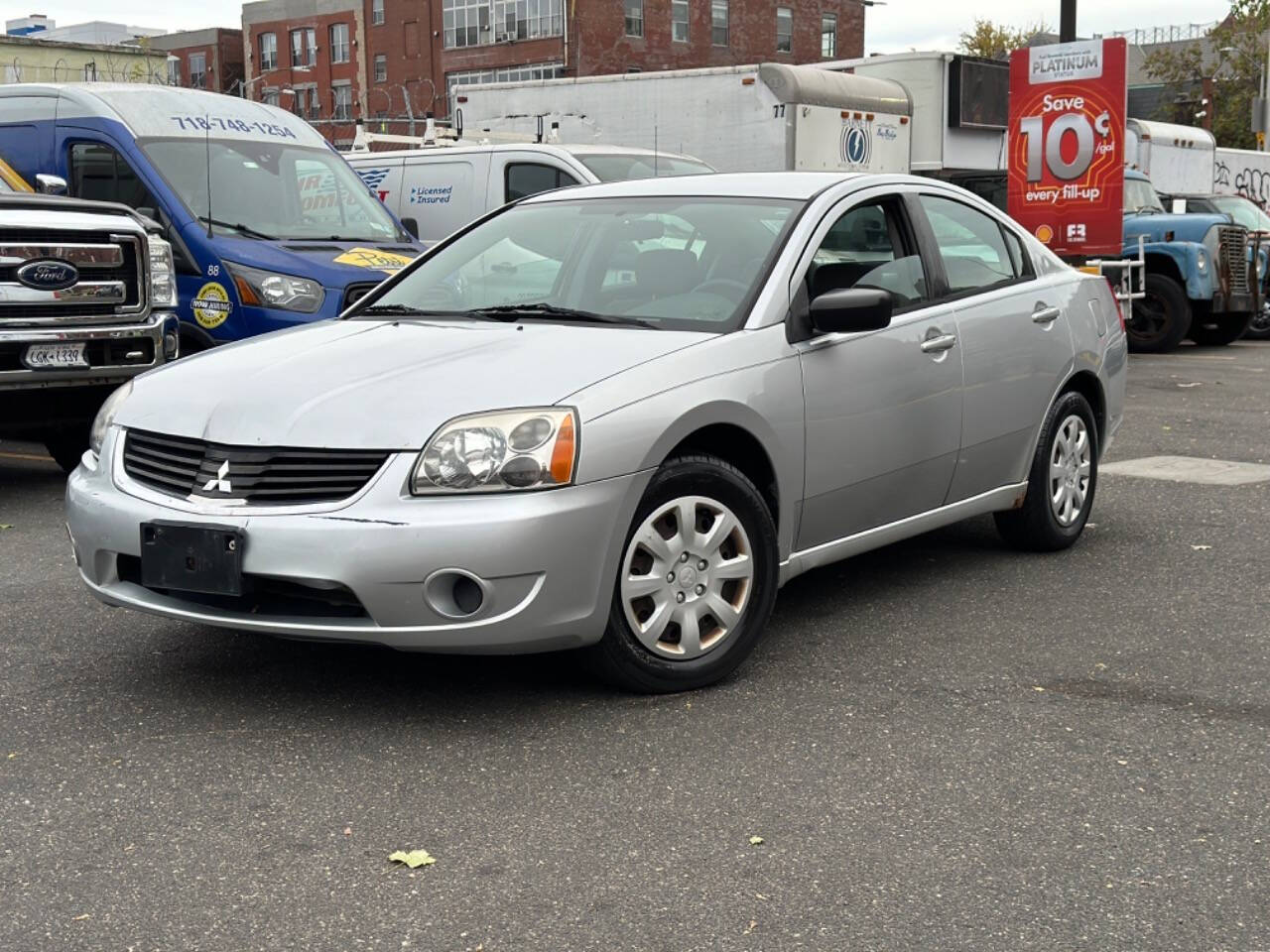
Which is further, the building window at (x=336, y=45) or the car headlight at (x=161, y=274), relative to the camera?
the building window at (x=336, y=45)

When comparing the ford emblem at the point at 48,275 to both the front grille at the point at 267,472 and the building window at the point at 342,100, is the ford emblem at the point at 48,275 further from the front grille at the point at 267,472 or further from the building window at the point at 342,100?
the building window at the point at 342,100

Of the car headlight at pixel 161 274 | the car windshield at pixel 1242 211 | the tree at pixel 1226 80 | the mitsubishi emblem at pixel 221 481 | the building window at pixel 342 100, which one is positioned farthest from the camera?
the building window at pixel 342 100

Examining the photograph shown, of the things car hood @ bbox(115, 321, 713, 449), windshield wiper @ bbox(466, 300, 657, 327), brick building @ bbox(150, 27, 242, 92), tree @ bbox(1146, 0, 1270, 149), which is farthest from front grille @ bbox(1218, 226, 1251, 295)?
brick building @ bbox(150, 27, 242, 92)

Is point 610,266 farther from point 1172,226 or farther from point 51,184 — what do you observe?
point 1172,226

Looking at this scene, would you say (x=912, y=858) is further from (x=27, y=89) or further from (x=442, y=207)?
(x=442, y=207)

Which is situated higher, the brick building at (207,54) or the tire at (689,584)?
the brick building at (207,54)

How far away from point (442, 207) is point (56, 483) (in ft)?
19.1

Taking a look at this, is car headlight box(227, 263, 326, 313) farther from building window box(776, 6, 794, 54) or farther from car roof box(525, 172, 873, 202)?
building window box(776, 6, 794, 54)

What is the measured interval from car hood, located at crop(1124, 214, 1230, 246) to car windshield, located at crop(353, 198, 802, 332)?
45.5ft

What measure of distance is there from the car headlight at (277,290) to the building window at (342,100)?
6281cm

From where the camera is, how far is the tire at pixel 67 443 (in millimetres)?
9320

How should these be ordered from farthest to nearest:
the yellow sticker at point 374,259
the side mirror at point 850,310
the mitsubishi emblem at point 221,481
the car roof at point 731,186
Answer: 1. the yellow sticker at point 374,259
2. the car roof at point 731,186
3. the side mirror at point 850,310
4. the mitsubishi emblem at point 221,481

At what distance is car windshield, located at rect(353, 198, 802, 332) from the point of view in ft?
17.3

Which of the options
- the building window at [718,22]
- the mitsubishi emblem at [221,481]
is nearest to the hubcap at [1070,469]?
the mitsubishi emblem at [221,481]
